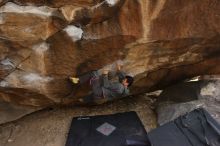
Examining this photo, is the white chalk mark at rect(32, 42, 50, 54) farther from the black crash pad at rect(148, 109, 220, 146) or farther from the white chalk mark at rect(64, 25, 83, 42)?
the black crash pad at rect(148, 109, 220, 146)

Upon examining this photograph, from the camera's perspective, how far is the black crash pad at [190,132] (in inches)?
112

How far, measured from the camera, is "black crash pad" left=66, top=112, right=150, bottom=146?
124 inches

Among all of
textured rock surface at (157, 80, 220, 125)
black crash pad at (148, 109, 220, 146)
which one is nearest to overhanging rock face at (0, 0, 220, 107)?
textured rock surface at (157, 80, 220, 125)

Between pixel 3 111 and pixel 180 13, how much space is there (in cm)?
192

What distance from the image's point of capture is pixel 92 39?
2662 mm

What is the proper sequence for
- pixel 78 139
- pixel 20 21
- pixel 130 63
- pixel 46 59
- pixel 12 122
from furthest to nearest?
1. pixel 12 122
2. pixel 78 139
3. pixel 130 63
4. pixel 46 59
5. pixel 20 21

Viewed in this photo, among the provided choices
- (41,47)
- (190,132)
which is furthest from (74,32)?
(190,132)

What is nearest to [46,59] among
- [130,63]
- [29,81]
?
[29,81]

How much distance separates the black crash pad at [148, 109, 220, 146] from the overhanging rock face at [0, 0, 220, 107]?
0.50m

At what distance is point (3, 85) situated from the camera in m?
2.90

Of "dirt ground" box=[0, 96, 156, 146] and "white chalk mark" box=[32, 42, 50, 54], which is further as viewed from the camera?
"dirt ground" box=[0, 96, 156, 146]

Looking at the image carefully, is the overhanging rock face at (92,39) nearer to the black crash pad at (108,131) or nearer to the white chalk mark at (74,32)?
the white chalk mark at (74,32)

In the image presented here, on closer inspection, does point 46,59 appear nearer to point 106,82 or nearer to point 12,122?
point 106,82

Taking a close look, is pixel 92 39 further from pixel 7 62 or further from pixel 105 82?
pixel 7 62
